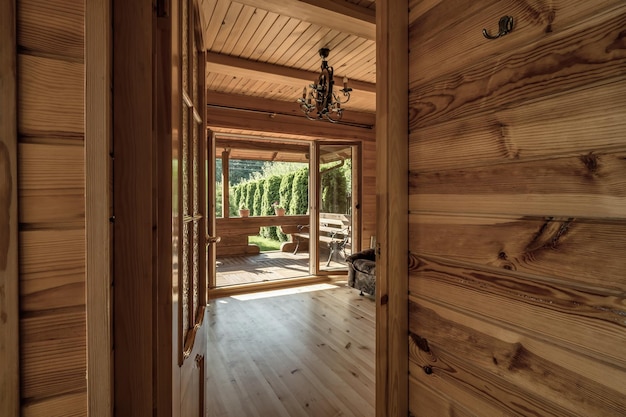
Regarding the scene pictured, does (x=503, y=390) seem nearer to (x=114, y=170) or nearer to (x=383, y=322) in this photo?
(x=383, y=322)

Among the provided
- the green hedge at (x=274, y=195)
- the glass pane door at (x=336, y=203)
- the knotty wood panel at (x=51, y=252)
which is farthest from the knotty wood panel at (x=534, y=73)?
the green hedge at (x=274, y=195)

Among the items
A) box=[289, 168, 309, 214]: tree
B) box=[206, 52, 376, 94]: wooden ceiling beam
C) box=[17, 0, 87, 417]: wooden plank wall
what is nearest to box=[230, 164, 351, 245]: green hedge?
box=[289, 168, 309, 214]: tree

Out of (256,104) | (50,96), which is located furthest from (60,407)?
(256,104)

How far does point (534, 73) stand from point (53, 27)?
1062mm

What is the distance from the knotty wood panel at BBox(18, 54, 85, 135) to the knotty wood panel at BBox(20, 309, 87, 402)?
0.35 meters

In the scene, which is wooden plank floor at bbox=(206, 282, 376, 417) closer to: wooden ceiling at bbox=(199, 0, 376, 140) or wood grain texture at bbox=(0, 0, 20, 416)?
wood grain texture at bbox=(0, 0, 20, 416)

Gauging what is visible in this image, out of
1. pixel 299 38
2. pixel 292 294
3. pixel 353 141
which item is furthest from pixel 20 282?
pixel 353 141

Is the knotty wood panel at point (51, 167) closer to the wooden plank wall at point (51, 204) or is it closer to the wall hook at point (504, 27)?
the wooden plank wall at point (51, 204)

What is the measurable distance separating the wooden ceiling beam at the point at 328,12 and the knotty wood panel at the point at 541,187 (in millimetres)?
1725

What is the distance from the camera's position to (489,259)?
2.92 ft

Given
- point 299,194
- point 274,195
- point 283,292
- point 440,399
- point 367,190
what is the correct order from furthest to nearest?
1. point 274,195
2. point 299,194
3. point 367,190
4. point 283,292
5. point 440,399

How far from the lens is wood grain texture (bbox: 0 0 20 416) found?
0.51m

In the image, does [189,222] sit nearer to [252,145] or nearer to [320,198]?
[320,198]

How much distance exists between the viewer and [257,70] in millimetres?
3207
